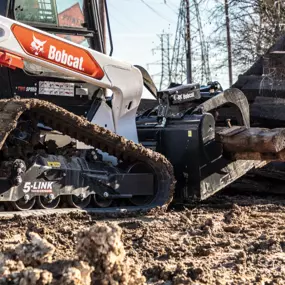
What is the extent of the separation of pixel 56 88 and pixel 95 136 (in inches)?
29.7

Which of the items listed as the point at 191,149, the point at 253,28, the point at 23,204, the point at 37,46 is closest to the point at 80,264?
the point at 23,204

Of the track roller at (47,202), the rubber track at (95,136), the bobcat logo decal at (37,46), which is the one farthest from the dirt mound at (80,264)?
the bobcat logo decal at (37,46)

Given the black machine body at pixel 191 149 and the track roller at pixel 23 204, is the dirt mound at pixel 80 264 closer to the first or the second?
the track roller at pixel 23 204

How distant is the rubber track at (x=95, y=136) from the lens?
240 inches

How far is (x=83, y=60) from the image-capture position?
23.4ft

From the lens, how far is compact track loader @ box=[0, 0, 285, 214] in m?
6.54

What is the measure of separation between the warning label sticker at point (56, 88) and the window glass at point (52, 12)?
0.62m

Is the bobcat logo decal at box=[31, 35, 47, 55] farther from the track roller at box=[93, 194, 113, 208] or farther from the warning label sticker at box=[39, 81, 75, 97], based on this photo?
the track roller at box=[93, 194, 113, 208]

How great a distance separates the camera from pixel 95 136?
22.7 ft

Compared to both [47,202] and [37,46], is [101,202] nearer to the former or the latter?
[47,202]

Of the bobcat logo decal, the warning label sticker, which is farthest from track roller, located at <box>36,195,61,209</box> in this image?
Result: the bobcat logo decal

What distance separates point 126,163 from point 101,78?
0.95m

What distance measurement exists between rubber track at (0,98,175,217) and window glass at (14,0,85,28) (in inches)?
44.2

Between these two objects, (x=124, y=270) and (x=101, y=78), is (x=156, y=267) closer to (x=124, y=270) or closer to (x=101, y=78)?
(x=124, y=270)
